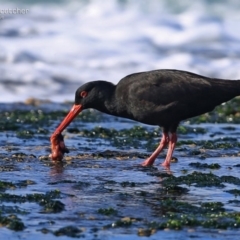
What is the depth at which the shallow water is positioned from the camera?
5703 millimetres

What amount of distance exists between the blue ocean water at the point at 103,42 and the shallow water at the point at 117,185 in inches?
196

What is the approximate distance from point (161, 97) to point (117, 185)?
5.09 feet

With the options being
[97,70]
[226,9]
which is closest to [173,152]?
[97,70]

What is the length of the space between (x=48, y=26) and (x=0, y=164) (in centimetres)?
1385

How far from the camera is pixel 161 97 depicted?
8.42m

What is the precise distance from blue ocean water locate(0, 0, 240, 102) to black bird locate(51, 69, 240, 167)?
626 cm

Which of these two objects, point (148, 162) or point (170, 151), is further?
point (170, 151)

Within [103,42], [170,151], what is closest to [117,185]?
[170,151]

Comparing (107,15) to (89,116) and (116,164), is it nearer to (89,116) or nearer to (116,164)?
(89,116)

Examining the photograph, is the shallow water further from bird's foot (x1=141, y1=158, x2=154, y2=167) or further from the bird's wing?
the bird's wing

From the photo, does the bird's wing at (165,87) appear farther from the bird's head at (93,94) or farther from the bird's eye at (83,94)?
the bird's eye at (83,94)

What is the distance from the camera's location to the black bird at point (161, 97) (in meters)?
8.43

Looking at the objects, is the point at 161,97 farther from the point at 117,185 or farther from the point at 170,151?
the point at 117,185

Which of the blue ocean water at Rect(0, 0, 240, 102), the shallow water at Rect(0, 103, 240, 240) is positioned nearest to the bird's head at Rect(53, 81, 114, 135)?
the shallow water at Rect(0, 103, 240, 240)
